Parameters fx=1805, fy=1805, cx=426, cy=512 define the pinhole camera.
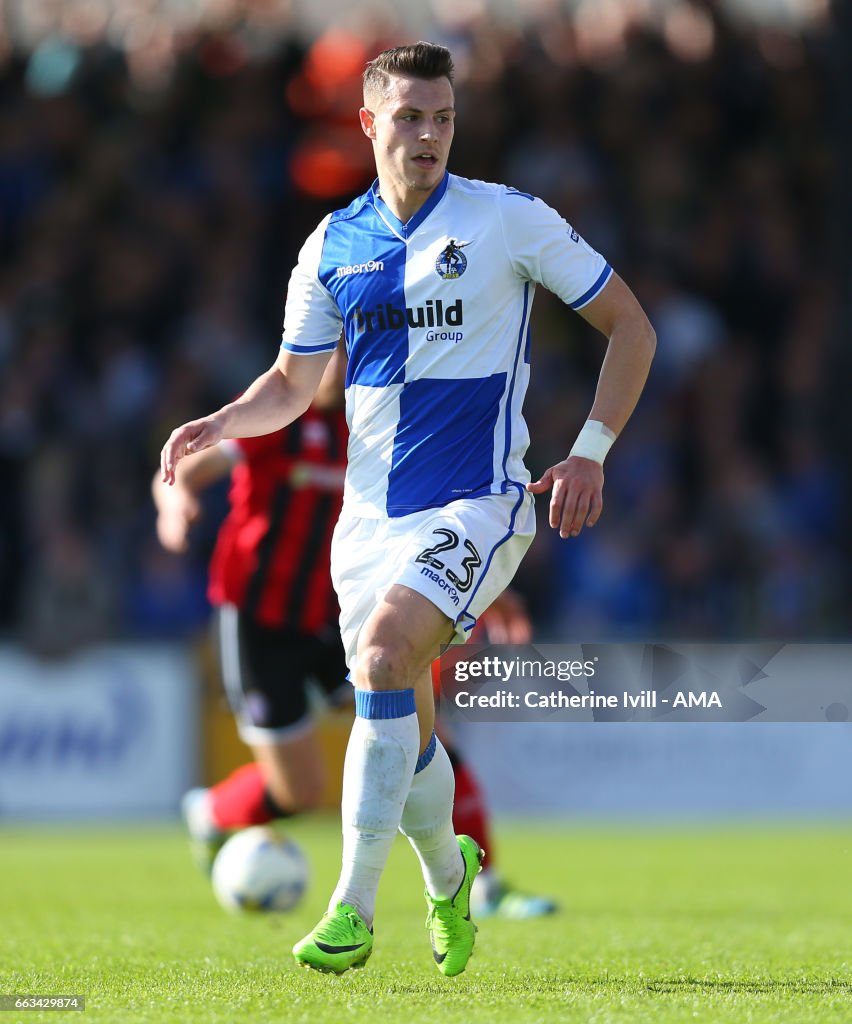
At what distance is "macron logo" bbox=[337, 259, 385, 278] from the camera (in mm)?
5059

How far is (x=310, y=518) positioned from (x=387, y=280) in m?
2.79

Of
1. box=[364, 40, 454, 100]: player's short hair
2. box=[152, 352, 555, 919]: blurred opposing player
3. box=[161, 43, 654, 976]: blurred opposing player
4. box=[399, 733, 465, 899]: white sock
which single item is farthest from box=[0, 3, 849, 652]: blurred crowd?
box=[364, 40, 454, 100]: player's short hair

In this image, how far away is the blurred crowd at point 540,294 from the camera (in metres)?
13.7

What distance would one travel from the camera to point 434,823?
511cm

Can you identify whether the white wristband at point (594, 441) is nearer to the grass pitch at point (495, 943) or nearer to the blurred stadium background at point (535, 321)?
the grass pitch at point (495, 943)

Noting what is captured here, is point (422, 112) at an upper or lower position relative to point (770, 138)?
upper

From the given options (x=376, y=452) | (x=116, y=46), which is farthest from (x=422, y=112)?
(x=116, y=46)

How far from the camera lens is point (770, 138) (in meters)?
16.3

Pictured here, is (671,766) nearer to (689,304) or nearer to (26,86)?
(689,304)

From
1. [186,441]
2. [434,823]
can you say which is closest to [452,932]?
[434,823]

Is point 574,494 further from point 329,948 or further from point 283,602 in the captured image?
point 283,602

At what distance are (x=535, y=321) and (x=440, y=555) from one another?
10.4 m

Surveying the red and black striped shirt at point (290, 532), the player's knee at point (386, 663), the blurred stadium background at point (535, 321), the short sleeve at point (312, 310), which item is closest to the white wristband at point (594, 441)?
the player's knee at point (386, 663)

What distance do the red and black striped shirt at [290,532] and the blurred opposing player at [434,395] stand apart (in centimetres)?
240
